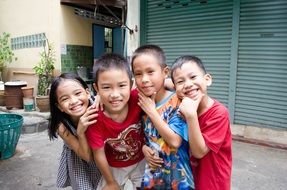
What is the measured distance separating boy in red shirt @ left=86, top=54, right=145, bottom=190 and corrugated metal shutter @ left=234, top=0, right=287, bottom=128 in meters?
3.88

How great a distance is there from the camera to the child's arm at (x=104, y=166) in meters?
1.56

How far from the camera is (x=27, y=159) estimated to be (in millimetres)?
4406

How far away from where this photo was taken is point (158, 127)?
1359 millimetres

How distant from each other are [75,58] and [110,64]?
7.14 meters

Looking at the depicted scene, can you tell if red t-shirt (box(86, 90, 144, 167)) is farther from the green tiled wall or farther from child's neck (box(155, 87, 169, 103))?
the green tiled wall

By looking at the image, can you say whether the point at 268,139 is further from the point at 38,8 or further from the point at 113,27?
the point at 38,8

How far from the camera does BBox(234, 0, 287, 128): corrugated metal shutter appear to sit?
183 inches

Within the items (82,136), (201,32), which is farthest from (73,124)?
(201,32)

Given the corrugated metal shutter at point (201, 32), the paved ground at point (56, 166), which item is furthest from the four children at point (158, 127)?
the corrugated metal shutter at point (201, 32)

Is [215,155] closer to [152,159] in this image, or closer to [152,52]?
[152,159]

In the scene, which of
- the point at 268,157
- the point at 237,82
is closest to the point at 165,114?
the point at 268,157

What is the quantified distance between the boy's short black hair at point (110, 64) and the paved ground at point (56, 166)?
2.45 m

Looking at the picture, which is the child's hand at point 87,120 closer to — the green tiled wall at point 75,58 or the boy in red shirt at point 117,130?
the boy in red shirt at point 117,130

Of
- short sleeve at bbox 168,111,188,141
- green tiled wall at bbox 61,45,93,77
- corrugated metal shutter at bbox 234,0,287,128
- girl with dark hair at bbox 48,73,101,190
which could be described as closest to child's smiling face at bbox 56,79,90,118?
girl with dark hair at bbox 48,73,101,190
